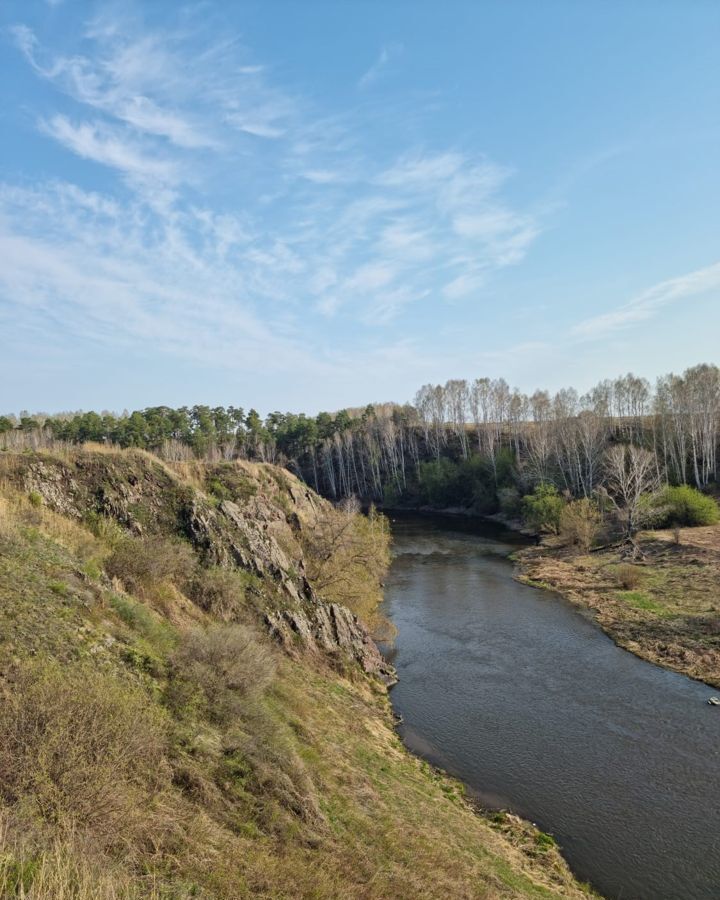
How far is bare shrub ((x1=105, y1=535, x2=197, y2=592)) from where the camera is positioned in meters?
22.0

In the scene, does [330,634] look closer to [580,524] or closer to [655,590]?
[655,590]

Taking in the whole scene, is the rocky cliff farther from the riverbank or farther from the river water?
the riverbank

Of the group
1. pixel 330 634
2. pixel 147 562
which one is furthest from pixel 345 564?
pixel 147 562

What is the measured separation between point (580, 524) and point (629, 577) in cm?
1547

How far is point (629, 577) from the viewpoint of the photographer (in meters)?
47.6

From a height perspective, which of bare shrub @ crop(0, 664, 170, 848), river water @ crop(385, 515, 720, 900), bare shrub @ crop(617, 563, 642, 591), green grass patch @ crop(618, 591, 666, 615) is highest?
bare shrub @ crop(0, 664, 170, 848)

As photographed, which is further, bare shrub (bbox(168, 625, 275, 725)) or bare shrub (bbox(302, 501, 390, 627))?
bare shrub (bbox(302, 501, 390, 627))

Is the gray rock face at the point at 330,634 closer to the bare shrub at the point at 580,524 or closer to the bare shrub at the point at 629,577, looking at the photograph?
the bare shrub at the point at 629,577

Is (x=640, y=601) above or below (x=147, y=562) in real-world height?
below

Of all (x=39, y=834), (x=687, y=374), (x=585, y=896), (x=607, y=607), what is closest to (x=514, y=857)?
(x=585, y=896)

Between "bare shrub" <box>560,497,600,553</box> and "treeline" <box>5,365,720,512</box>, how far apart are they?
1221cm

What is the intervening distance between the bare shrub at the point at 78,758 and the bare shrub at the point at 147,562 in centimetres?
1166

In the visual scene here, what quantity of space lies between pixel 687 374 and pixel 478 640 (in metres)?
72.7

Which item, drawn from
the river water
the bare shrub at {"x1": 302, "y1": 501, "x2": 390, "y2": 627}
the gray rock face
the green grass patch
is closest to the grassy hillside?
the gray rock face
